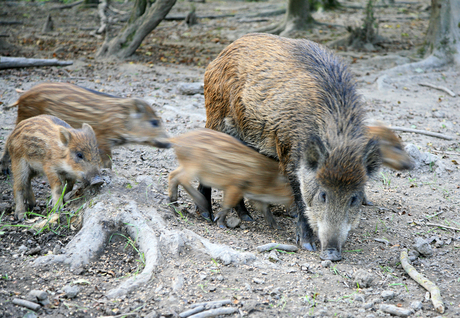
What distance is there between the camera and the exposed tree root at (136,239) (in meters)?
3.18

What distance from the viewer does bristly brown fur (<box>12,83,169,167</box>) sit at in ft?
16.0

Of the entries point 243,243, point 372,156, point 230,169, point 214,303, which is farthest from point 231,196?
point 214,303

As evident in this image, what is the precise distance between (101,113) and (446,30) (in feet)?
26.9

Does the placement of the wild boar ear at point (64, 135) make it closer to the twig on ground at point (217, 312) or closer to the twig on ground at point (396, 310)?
the twig on ground at point (217, 312)

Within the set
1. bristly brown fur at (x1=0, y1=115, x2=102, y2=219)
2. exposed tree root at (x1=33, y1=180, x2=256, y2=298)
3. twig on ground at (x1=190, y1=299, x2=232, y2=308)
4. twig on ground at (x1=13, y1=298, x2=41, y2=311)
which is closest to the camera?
twig on ground at (x1=13, y1=298, x2=41, y2=311)

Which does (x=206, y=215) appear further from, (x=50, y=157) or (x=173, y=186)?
(x=50, y=157)

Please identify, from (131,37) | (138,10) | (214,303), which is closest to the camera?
(214,303)

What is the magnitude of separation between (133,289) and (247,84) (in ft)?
7.40

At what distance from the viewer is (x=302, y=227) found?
13.1 feet

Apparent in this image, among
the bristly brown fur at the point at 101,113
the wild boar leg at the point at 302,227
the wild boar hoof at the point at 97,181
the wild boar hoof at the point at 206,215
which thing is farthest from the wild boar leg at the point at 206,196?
the wild boar hoof at the point at 97,181

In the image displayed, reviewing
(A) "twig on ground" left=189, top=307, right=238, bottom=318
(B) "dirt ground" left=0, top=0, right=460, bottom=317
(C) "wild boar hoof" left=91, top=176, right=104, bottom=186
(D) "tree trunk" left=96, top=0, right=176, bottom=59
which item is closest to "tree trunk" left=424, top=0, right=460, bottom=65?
(B) "dirt ground" left=0, top=0, right=460, bottom=317

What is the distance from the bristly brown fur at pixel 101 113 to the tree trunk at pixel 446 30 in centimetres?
761

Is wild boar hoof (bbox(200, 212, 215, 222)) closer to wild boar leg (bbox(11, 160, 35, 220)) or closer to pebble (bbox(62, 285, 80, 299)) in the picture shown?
wild boar leg (bbox(11, 160, 35, 220))

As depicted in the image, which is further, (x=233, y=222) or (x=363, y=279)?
(x=233, y=222)
